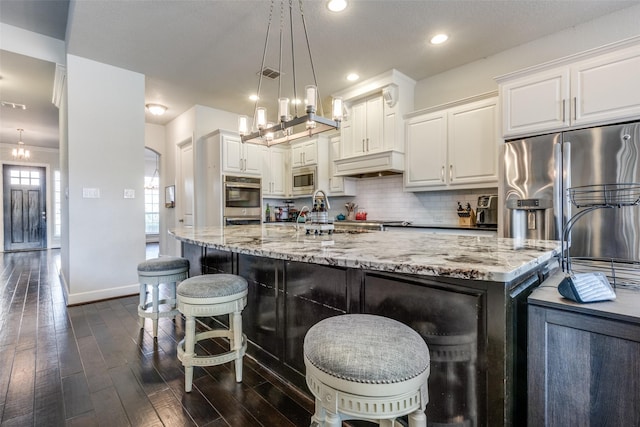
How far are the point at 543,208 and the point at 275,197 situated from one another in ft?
13.4

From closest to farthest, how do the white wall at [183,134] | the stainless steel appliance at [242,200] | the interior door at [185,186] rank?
the stainless steel appliance at [242,200], the white wall at [183,134], the interior door at [185,186]

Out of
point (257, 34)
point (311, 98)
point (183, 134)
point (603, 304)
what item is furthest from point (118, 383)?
point (183, 134)

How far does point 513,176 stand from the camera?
280cm

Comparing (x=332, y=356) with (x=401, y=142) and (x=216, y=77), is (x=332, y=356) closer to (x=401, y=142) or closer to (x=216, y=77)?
(x=401, y=142)

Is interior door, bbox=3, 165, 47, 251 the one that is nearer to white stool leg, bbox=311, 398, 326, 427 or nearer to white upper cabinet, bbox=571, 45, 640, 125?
white stool leg, bbox=311, 398, 326, 427

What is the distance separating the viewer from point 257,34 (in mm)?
3064

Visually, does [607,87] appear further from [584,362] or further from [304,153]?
[304,153]

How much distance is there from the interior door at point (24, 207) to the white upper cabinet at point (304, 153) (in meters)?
7.12

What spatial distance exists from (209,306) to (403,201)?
3268 millimetres

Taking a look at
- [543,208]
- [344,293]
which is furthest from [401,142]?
[344,293]

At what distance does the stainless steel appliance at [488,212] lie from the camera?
3299mm

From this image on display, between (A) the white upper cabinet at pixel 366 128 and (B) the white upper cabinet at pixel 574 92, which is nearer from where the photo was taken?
(B) the white upper cabinet at pixel 574 92

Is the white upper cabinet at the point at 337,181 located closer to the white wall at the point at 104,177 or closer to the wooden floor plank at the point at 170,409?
the white wall at the point at 104,177

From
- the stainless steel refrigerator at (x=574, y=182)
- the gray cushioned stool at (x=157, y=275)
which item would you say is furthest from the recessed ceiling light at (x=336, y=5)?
the gray cushioned stool at (x=157, y=275)
